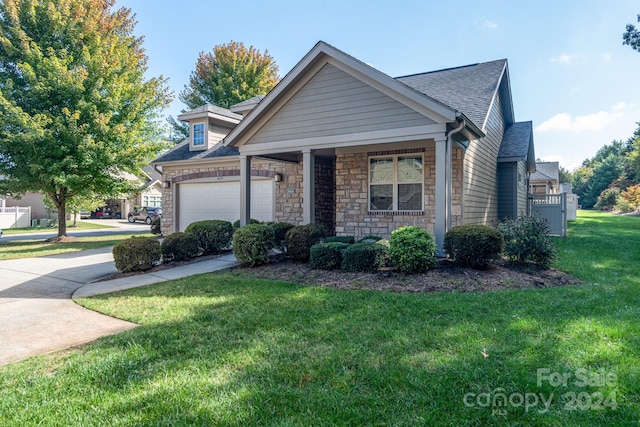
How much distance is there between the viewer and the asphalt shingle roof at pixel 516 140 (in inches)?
511

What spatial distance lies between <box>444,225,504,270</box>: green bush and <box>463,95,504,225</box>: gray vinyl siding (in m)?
2.79

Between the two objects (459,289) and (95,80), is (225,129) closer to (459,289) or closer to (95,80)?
(95,80)

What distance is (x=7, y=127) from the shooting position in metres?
13.7

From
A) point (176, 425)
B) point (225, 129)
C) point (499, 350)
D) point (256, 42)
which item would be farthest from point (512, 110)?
point (256, 42)

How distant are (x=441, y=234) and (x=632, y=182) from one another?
168 ft

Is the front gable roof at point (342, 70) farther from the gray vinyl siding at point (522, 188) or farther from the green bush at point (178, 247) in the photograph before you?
the gray vinyl siding at point (522, 188)

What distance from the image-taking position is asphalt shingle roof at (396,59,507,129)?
10.1m

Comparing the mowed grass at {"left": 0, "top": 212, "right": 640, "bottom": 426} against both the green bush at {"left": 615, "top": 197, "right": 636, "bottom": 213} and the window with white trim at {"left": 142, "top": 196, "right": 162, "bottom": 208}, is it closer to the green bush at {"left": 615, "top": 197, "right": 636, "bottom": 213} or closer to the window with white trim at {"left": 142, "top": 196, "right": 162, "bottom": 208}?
the window with white trim at {"left": 142, "top": 196, "right": 162, "bottom": 208}

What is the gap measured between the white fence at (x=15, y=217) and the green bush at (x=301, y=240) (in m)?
26.9

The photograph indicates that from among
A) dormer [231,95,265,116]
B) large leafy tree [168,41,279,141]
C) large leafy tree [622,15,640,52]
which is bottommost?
dormer [231,95,265,116]

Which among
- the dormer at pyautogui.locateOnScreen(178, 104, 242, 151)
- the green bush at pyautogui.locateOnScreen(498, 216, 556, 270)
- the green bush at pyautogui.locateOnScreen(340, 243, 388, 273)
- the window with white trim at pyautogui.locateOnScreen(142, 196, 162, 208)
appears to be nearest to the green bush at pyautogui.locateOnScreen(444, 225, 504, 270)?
the green bush at pyautogui.locateOnScreen(498, 216, 556, 270)

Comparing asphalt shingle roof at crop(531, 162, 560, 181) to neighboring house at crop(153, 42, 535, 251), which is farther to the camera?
asphalt shingle roof at crop(531, 162, 560, 181)

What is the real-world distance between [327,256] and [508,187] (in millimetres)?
9006

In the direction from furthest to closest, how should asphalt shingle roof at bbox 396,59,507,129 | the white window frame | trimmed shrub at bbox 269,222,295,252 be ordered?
the white window frame, asphalt shingle roof at bbox 396,59,507,129, trimmed shrub at bbox 269,222,295,252
